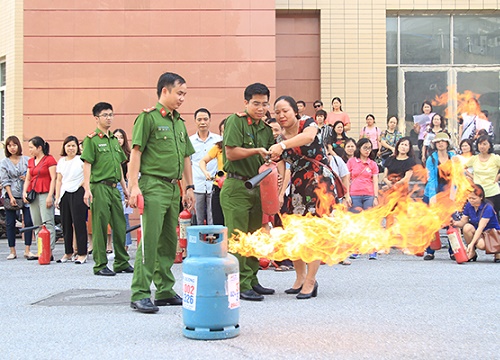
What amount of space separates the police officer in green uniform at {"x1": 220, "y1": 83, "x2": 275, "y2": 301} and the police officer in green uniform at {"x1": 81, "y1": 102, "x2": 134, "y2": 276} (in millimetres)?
2652

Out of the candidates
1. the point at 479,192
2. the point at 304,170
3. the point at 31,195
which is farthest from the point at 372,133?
the point at 304,170

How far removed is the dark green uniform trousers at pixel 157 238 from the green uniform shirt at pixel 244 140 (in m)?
0.67

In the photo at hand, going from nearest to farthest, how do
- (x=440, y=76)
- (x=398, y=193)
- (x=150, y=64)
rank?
(x=398, y=193) → (x=150, y=64) → (x=440, y=76)

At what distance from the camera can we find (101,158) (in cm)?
937

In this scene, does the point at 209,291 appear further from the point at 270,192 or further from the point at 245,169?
the point at 245,169

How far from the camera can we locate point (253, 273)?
7234 mm

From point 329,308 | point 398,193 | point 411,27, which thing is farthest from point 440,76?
point 329,308

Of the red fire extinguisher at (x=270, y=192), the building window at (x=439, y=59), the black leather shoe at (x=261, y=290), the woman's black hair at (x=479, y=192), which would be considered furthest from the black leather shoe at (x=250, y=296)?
the building window at (x=439, y=59)

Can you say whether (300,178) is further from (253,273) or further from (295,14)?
(295,14)

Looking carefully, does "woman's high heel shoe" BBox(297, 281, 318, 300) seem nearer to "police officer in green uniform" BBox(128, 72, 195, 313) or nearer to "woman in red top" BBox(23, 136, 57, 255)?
"police officer in green uniform" BBox(128, 72, 195, 313)

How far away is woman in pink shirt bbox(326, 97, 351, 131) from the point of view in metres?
15.1

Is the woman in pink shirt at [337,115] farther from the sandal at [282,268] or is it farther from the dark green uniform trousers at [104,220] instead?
the dark green uniform trousers at [104,220]

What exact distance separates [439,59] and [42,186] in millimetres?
10039

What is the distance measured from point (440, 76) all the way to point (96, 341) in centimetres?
1365
